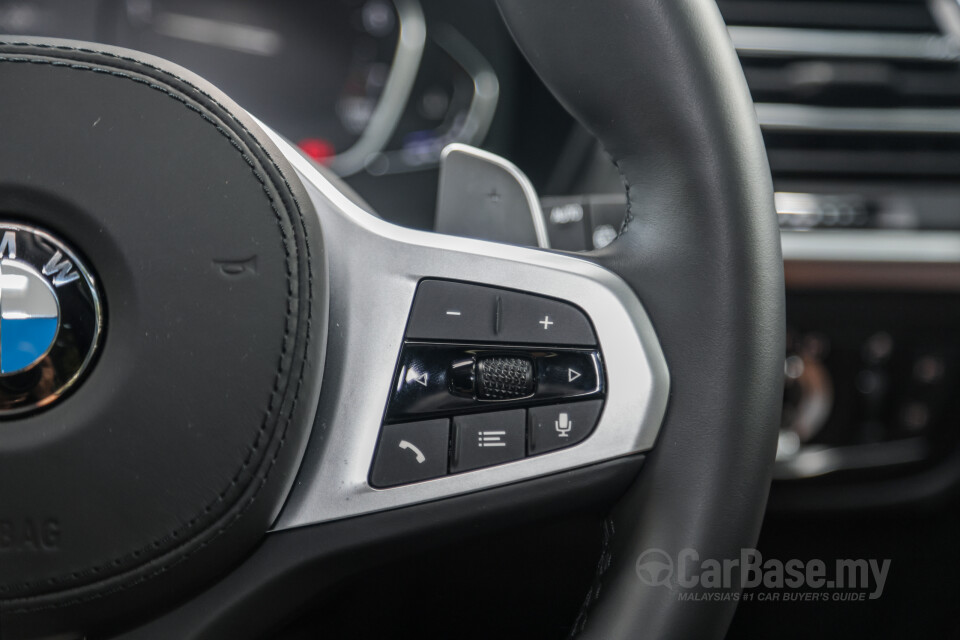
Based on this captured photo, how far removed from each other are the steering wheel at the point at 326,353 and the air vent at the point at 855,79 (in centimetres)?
100

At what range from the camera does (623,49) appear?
591 millimetres

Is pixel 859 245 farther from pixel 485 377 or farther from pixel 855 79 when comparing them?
pixel 485 377

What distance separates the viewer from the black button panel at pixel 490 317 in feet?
1.89

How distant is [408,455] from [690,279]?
20 cm

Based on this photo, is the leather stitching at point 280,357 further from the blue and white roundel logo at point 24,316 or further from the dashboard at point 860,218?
the dashboard at point 860,218

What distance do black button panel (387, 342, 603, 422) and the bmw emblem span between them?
181mm

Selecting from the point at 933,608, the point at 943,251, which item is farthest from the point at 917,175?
the point at 933,608

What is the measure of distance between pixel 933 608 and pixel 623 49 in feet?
4.36

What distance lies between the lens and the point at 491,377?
576 millimetres

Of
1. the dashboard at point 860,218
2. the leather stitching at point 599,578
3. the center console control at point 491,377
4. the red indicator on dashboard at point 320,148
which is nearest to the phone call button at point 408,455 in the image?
the center console control at point 491,377

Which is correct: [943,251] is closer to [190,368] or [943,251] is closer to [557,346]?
[557,346]

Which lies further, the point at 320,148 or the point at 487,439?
the point at 320,148

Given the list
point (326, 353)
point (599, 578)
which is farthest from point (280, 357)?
point (599, 578)

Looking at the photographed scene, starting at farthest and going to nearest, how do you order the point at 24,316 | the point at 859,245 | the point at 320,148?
the point at 320,148, the point at 859,245, the point at 24,316
